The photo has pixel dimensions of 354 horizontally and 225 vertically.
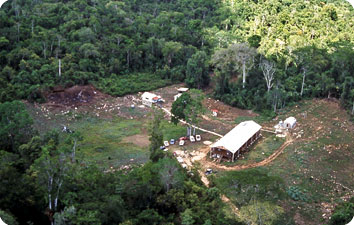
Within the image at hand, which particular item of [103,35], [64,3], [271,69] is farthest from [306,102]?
[64,3]

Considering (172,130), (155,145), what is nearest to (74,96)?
(172,130)

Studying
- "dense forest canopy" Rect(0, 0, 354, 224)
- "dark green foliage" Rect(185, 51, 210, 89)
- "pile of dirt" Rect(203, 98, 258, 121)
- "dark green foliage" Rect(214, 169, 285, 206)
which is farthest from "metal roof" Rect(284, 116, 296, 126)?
"dark green foliage" Rect(185, 51, 210, 89)

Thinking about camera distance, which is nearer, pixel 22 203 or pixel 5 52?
pixel 22 203

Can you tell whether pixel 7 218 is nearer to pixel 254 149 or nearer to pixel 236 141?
pixel 236 141

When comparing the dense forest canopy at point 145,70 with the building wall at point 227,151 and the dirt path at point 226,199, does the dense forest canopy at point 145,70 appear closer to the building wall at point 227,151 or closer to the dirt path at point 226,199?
the dirt path at point 226,199

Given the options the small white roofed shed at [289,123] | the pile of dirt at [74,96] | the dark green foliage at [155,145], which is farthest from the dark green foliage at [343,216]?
the pile of dirt at [74,96]

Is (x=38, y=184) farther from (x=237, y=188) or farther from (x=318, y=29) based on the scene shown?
(x=318, y=29)
